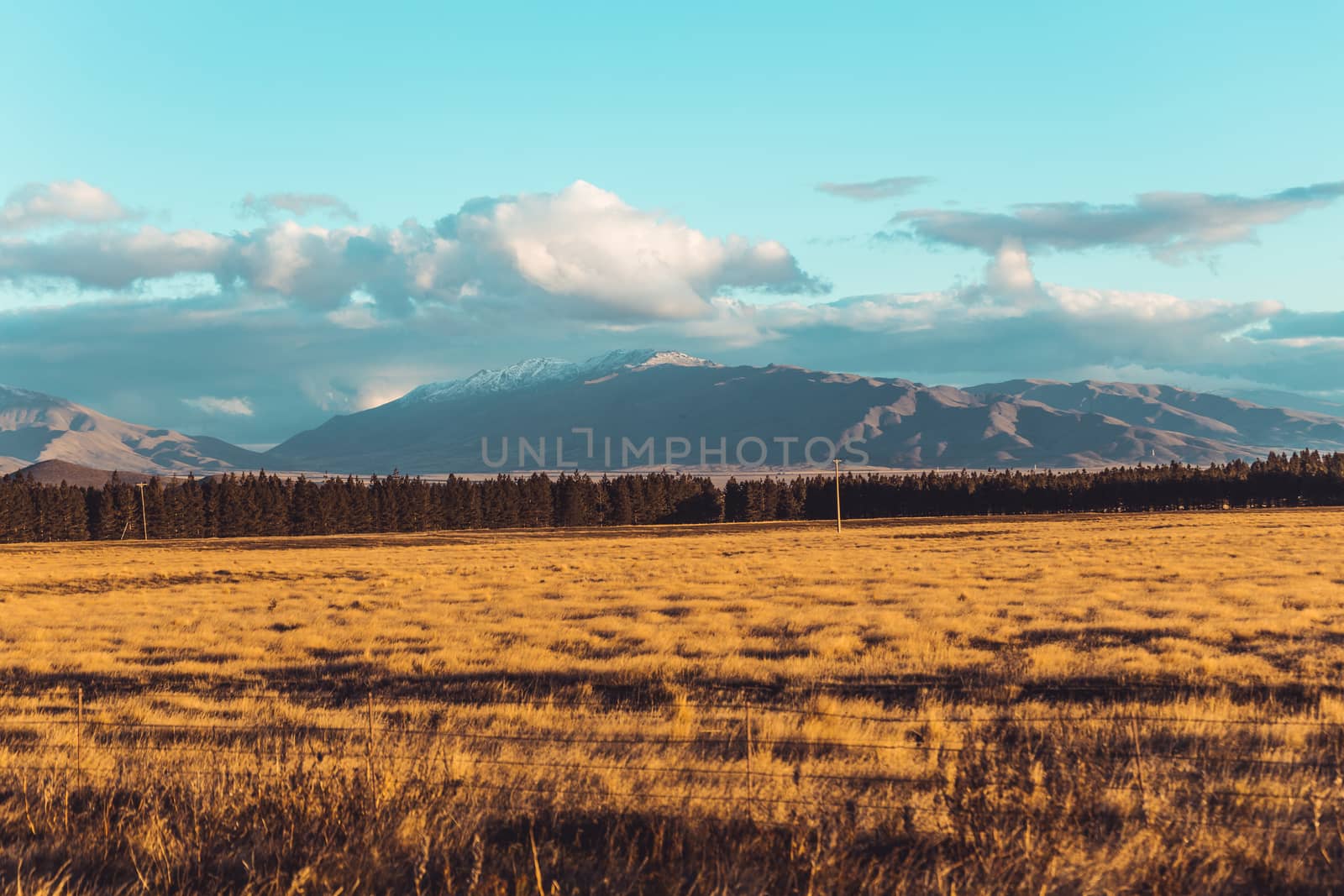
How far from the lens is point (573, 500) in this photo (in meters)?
131

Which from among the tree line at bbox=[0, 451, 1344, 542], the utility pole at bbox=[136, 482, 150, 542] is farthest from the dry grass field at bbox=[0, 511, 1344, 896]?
the tree line at bbox=[0, 451, 1344, 542]

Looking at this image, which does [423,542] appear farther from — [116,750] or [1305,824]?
[1305,824]

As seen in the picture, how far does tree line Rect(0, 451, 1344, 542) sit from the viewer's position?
4616 inches

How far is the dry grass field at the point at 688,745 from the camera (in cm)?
644

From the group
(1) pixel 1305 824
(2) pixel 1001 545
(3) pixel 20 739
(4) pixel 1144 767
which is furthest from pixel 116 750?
(2) pixel 1001 545

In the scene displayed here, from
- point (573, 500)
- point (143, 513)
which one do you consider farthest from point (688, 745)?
point (573, 500)

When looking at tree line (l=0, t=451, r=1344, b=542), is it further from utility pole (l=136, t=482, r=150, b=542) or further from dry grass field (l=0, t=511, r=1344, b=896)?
dry grass field (l=0, t=511, r=1344, b=896)

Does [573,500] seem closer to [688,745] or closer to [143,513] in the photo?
[143,513]

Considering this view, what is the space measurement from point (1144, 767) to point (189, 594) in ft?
103

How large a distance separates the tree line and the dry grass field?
10375cm

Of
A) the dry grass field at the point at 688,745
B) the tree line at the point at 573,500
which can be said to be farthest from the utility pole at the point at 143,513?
the dry grass field at the point at 688,745

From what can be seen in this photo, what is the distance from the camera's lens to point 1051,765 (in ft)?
28.5

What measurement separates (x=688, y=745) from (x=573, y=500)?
12228cm

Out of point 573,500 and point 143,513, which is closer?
point 143,513
